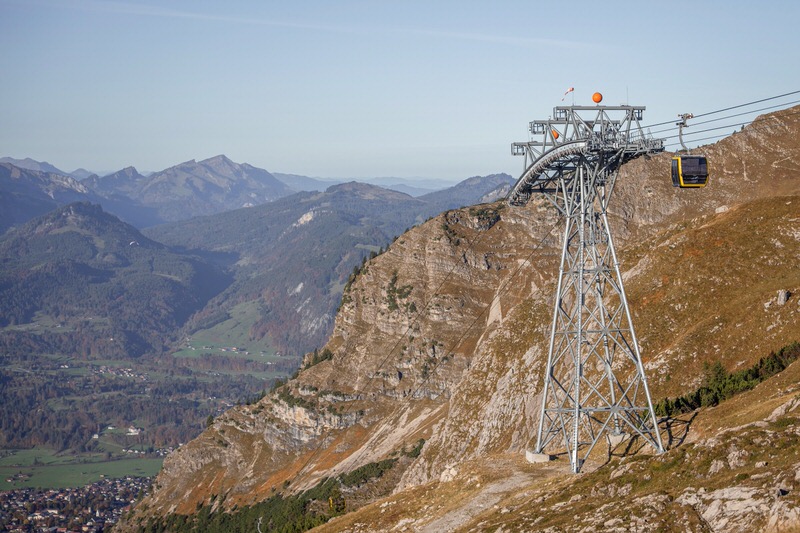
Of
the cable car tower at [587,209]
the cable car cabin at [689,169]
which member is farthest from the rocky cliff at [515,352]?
the cable car cabin at [689,169]

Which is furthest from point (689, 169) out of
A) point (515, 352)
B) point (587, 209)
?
point (515, 352)

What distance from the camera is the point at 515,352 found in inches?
4476

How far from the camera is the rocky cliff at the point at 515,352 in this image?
169 feet

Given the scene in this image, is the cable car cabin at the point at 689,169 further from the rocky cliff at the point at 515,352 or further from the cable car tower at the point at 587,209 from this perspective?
the rocky cliff at the point at 515,352

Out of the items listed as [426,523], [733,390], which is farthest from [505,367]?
[426,523]

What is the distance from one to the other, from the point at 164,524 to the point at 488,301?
294 feet

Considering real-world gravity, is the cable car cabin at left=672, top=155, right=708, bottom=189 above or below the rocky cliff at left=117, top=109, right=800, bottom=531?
→ above

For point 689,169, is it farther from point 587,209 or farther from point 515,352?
point 515,352

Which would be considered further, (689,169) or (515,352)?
(515,352)

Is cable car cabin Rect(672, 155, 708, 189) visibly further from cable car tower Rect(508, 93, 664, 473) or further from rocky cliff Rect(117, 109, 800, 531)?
rocky cliff Rect(117, 109, 800, 531)

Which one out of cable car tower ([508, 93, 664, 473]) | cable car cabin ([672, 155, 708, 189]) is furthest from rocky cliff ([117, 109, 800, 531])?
cable car cabin ([672, 155, 708, 189])

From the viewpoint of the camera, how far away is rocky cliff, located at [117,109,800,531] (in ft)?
169

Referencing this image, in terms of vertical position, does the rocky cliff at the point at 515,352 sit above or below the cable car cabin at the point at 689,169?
below

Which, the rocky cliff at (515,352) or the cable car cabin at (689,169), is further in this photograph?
the rocky cliff at (515,352)
